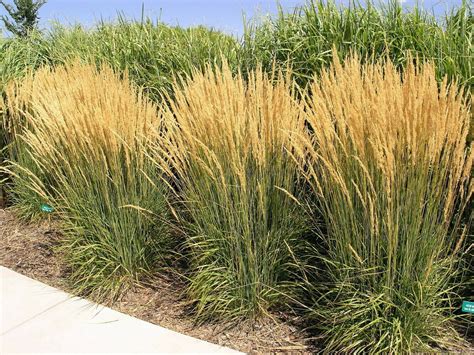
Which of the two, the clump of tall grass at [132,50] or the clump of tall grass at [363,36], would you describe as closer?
the clump of tall grass at [363,36]

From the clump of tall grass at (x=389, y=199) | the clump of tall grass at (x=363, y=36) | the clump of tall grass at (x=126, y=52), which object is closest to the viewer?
the clump of tall grass at (x=389, y=199)

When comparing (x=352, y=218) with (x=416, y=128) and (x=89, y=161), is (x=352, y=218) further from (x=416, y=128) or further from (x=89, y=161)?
(x=89, y=161)

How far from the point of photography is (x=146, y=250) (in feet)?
12.1

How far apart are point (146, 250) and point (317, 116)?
1776 millimetres

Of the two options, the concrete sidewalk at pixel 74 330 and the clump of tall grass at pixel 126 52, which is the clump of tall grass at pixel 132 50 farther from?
the concrete sidewalk at pixel 74 330

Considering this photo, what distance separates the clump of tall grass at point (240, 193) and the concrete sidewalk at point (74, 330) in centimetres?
30

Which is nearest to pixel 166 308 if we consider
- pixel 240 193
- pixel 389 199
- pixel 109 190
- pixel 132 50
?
pixel 109 190

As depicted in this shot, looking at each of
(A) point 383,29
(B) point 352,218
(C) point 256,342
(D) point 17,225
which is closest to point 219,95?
(B) point 352,218

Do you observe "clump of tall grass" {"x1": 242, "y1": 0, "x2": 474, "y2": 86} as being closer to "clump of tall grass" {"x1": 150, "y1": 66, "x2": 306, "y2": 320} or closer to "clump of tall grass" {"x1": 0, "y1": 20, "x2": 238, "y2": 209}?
"clump of tall grass" {"x1": 0, "y1": 20, "x2": 238, "y2": 209}

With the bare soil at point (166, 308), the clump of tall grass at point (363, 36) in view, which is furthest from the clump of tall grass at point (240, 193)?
the clump of tall grass at point (363, 36)

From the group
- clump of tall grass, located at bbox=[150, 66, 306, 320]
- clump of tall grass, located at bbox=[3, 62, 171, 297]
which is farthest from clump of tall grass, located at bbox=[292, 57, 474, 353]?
clump of tall grass, located at bbox=[3, 62, 171, 297]

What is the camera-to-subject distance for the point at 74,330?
124 inches

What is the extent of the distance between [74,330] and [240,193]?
4.56 feet

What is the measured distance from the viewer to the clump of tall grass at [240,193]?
9.53 ft
